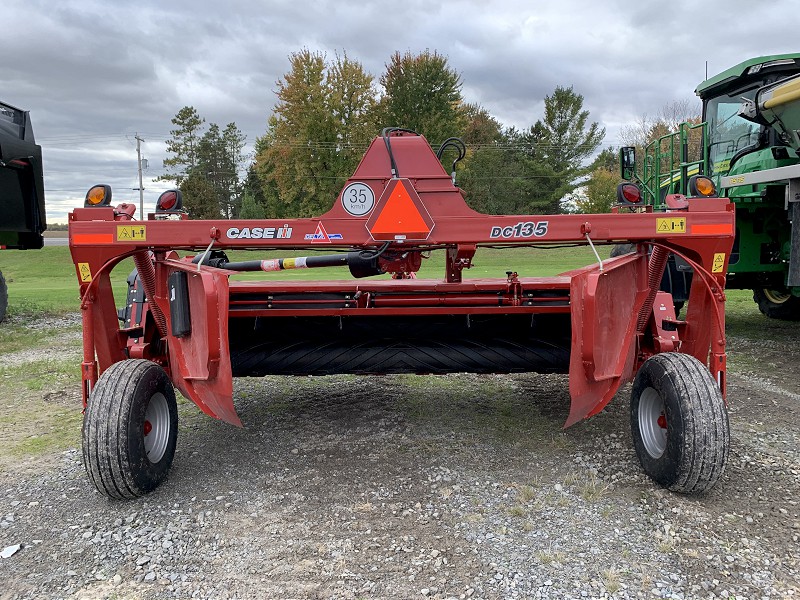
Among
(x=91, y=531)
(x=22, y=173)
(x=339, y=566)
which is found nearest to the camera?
(x=339, y=566)

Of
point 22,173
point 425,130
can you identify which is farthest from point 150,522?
point 425,130

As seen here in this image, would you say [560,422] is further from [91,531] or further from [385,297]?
[91,531]

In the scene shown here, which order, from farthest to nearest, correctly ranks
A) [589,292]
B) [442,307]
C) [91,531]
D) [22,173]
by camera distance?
[22,173]
[442,307]
[589,292]
[91,531]

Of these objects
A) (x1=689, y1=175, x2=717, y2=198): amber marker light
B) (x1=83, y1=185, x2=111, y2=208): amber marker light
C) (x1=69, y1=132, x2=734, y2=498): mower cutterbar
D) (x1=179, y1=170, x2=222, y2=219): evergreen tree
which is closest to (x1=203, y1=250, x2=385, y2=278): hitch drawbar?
(x1=69, y1=132, x2=734, y2=498): mower cutterbar

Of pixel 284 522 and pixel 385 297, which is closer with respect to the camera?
pixel 284 522

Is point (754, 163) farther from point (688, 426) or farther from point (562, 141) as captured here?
point (562, 141)

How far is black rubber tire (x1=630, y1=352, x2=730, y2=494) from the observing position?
115 inches

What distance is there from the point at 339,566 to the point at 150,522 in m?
0.99

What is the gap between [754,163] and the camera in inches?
267

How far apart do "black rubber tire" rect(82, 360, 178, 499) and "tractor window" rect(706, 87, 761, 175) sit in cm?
665

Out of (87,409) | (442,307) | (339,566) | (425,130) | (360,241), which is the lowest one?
(339,566)

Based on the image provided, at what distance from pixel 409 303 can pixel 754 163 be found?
484cm

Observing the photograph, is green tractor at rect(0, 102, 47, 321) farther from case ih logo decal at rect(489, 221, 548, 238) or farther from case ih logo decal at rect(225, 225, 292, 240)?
case ih logo decal at rect(489, 221, 548, 238)

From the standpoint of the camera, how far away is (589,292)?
10.3ft
